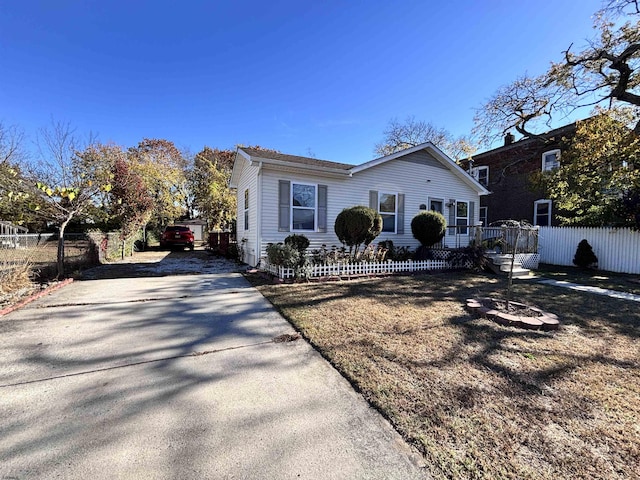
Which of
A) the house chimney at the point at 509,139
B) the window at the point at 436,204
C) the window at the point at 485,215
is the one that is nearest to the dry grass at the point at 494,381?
the window at the point at 436,204

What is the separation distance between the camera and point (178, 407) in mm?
2316

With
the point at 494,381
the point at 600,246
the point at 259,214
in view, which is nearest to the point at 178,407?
the point at 494,381

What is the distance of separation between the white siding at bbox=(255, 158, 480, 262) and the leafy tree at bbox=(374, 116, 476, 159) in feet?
42.9

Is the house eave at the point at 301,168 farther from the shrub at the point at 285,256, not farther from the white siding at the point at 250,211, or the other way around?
the shrub at the point at 285,256

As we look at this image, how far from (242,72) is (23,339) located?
1188 centimetres

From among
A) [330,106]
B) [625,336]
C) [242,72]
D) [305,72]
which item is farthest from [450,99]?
[625,336]

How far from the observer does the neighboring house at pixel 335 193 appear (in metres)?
9.27

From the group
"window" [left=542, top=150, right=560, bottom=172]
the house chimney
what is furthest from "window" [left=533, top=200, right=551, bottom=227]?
Result: the house chimney

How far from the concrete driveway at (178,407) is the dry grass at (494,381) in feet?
1.00

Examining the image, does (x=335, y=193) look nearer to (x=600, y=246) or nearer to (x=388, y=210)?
(x=388, y=210)

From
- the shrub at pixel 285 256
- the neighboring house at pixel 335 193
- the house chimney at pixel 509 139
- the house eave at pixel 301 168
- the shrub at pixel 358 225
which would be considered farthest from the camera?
the house chimney at pixel 509 139

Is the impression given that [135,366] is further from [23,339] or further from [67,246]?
[67,246]

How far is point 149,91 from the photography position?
43.9 ft

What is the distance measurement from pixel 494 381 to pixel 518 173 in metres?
19.2
